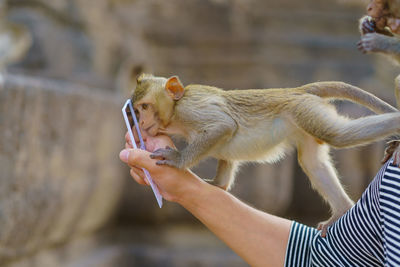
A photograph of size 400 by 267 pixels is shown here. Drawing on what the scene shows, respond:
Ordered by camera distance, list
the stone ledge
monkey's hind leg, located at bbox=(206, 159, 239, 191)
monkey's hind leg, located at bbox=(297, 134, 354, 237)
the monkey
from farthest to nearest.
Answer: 1. the stone ledge
2. monkey's hind leg, located at bbox=(206, 159, 239, 191)
3. monkey's hind leg, located at bbox=(297, 134, 354, 237)
4. the monkey

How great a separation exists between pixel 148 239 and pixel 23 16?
2.08 metres

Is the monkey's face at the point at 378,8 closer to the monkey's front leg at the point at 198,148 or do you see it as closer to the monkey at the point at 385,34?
the monkey at the point at 385,34

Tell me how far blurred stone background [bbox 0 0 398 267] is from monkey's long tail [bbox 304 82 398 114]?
1403mm

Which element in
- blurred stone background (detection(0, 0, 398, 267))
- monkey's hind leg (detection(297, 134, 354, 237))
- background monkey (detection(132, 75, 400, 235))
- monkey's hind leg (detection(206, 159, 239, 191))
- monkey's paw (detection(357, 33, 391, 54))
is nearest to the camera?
monkey's paw (detection(357, 33, 391, 54))

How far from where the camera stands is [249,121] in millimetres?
1885

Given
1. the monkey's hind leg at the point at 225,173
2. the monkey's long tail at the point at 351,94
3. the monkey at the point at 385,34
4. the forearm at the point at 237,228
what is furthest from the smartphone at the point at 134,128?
the monkey at the point at 385,34

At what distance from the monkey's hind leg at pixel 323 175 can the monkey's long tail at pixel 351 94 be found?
17cm

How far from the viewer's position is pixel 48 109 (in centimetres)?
280

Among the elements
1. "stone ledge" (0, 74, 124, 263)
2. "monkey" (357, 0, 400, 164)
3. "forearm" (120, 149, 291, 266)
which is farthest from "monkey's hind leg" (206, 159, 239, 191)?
"stone ledge" (0, 74, 124, 263)

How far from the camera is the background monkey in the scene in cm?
177

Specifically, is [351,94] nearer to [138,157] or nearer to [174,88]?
[174,88]

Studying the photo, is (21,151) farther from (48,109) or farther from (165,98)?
(165,98)

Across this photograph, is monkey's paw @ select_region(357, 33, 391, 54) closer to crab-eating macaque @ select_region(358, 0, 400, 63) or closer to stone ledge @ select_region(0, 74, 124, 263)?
crab-eating macaque @ select_region(358, 0, 400, 63)

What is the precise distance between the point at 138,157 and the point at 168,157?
0.10 m
